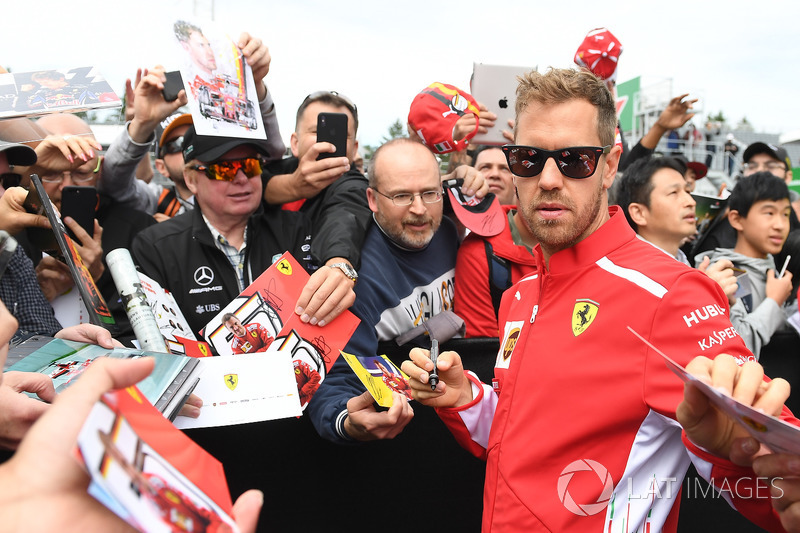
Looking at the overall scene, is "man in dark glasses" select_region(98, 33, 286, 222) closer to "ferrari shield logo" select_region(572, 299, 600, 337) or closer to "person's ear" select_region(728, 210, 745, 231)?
"ferrari shield logo" select_region(572, 299, 600, 337)

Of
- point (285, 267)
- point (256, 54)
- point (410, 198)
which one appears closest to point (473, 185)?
point (410, 198)

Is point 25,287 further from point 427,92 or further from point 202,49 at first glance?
point 427,92

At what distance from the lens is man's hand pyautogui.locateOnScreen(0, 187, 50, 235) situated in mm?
2635

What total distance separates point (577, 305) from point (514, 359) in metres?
0.30

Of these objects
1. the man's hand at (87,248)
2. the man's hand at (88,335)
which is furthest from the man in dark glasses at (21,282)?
the man's hand at (88,335)

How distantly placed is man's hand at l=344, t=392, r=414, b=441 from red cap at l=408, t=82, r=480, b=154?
76.5 inches

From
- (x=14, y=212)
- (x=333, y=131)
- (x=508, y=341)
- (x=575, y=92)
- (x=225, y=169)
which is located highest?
(x=575, y=92)

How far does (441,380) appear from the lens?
2070 mm

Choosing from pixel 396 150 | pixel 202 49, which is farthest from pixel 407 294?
pixel 202 49

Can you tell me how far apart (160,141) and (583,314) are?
3839mm

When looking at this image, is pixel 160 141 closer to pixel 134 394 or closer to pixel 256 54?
pixel 256 54

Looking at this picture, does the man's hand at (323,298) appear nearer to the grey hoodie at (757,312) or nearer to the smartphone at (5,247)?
the smartphone at (5,247)

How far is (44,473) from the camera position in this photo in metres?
0.83

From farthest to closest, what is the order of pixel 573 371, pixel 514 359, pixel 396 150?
pixel 396 150
pixel 514 359
pixel 573 371
